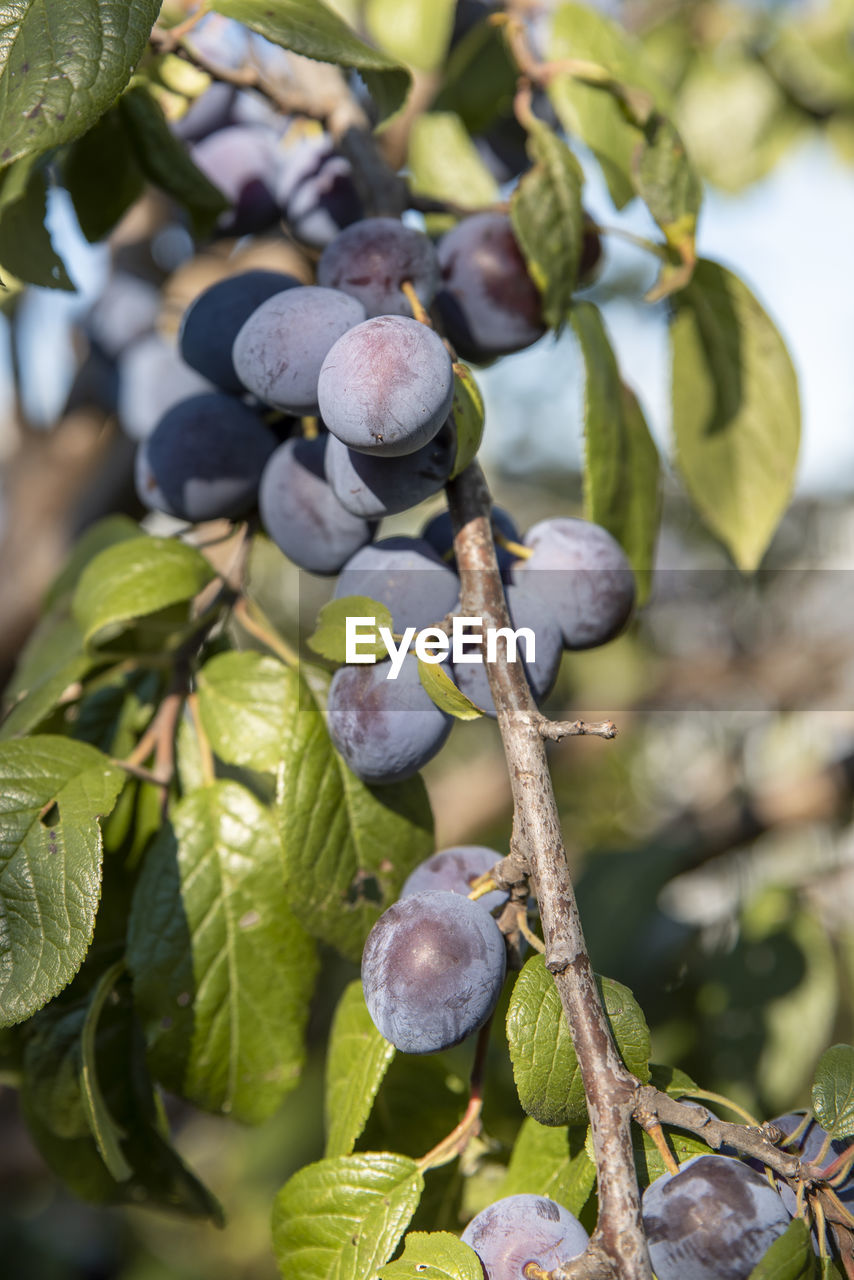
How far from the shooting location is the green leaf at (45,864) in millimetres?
555

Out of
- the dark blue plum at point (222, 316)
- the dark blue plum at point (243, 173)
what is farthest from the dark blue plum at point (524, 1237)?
the dark blue plum at point (243, 173)

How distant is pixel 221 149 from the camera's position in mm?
996

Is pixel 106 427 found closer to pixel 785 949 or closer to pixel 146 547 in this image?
pixel 146 547

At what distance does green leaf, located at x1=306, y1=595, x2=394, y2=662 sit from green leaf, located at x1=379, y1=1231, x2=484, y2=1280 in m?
0.30

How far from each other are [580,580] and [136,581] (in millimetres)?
308

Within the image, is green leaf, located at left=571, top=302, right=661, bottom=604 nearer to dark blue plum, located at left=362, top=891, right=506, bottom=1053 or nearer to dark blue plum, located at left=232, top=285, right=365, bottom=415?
dark blue plum, located at left=232, top=285, right=365, bottom=415

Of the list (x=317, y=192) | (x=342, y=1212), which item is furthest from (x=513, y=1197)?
(x=317, y=192)

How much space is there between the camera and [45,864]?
0.59 metres

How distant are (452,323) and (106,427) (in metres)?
0.73

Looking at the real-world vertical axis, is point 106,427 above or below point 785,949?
above

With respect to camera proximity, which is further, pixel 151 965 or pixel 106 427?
pixel 106 427

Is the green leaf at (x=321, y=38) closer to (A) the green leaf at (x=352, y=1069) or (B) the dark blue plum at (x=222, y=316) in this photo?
(B) the dark blue plum at (x=222, y=316)

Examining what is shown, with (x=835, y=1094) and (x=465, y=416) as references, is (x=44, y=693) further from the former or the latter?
(x=835, y=1094)

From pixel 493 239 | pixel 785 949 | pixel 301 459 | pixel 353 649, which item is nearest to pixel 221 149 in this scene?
pixel 493 239
